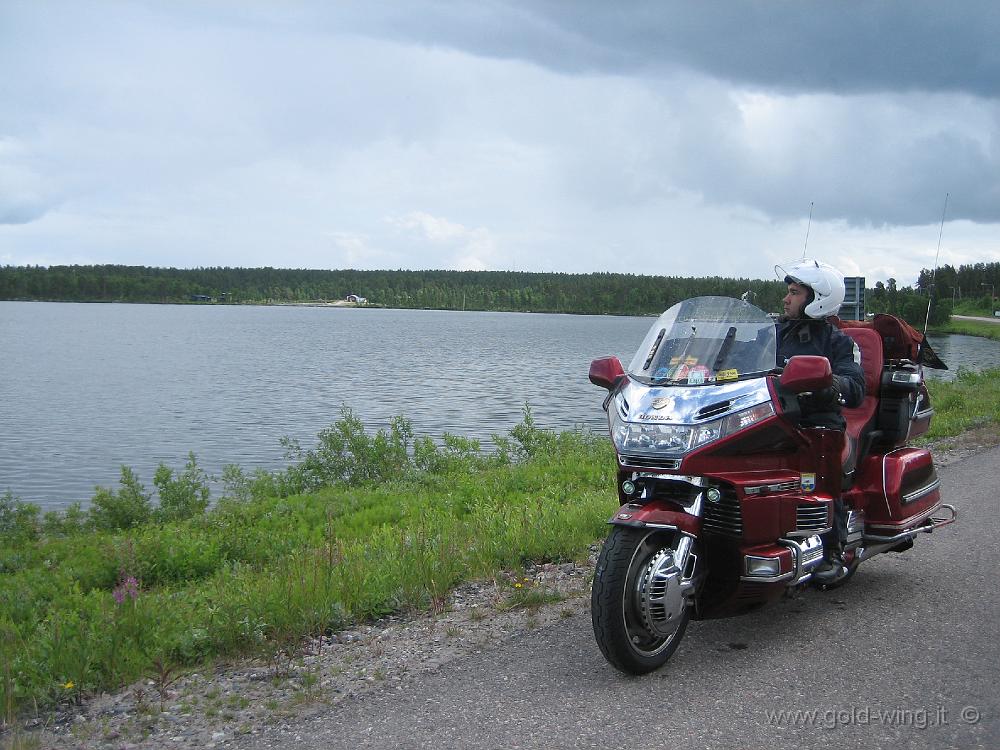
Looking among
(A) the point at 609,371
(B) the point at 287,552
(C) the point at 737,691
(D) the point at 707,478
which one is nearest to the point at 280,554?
(B) the point at 287,552

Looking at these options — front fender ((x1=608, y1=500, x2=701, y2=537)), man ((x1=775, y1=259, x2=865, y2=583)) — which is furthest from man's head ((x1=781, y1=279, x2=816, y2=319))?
front fender ((x1=608, y1=500, x2=701, y2=537))

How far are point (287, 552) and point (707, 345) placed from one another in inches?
223

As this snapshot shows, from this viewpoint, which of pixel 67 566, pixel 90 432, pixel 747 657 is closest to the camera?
pixel 747 657

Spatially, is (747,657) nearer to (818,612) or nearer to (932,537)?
(818,612)

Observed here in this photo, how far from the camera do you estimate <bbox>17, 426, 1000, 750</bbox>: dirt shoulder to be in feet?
12.8

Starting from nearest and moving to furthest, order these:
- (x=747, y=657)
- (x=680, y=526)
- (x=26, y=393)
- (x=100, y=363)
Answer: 1. (x=680, y=526)
2. (x=747, y=657)
3. (x=26, y=393)
4. (x=100, y=363)

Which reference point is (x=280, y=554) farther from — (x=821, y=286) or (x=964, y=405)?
(x=964, y=405)

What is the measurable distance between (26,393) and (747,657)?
30.8m

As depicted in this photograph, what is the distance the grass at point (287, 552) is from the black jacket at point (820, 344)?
2.19 m

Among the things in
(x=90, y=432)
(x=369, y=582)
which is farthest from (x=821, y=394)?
(x=90, y=432)

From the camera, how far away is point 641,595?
14.0 feet

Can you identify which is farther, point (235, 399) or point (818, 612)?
point (235, 399)

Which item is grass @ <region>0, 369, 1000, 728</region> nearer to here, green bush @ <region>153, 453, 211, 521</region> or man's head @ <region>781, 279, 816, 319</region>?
green bush @ <region>153, 453, 211, 521</region>

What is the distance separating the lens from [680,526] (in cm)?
432
